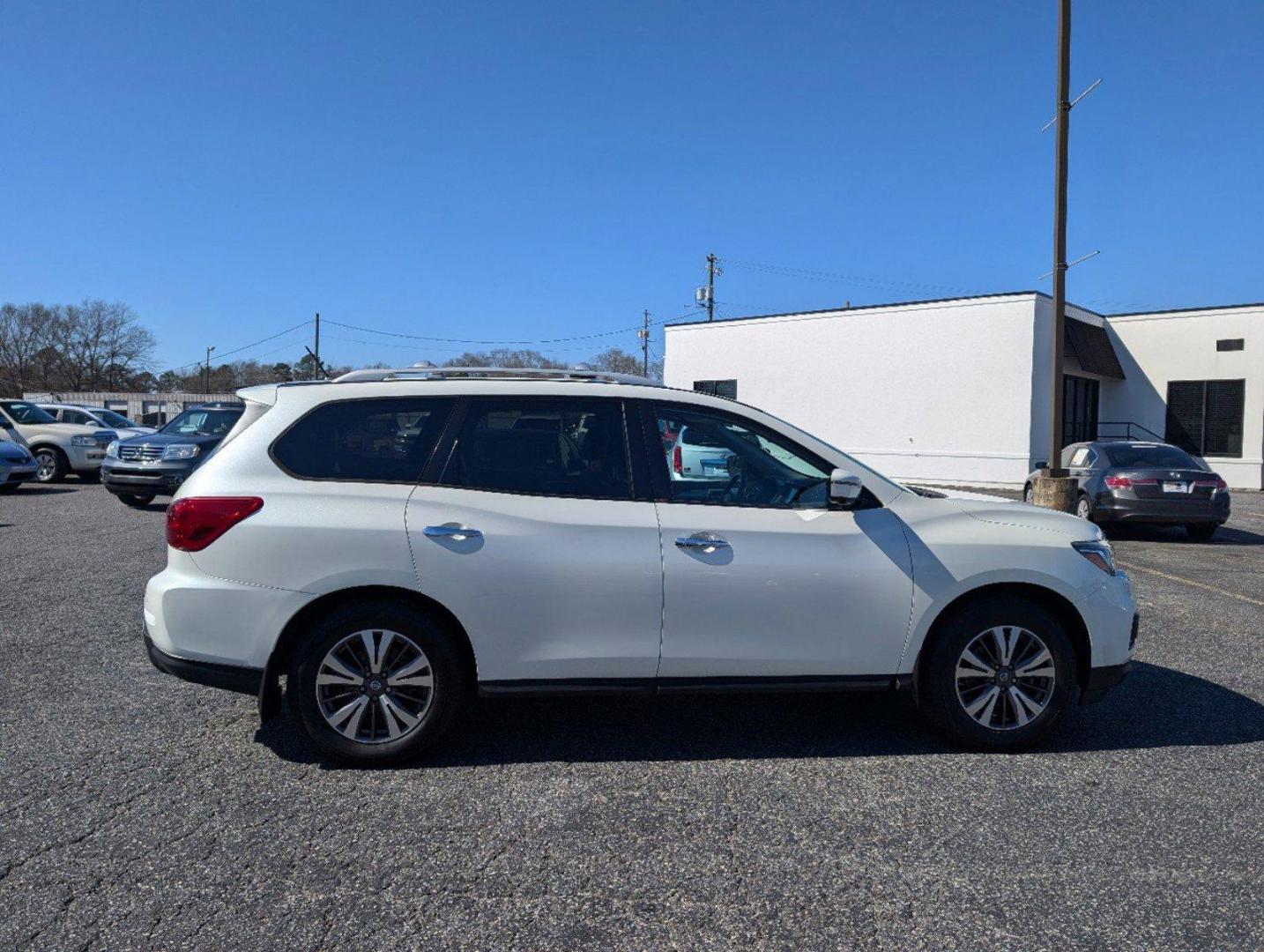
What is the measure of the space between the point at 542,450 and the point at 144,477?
12.1 meters

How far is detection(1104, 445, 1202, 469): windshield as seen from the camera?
508 inches

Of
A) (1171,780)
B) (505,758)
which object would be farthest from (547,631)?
(1171,780)

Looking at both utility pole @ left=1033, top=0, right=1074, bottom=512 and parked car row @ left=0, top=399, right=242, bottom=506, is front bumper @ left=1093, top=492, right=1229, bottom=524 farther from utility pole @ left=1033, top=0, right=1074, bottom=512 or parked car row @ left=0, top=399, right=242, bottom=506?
parked car row @ left=0, top=399, right=242, bottom=506

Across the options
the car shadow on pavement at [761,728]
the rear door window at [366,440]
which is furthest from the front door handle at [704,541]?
the rear door window at [366,440]

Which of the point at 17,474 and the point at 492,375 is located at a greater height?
the point at 492,375

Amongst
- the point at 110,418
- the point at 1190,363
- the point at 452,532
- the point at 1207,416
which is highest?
the point at 1190,363

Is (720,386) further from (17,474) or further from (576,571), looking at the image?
(576,571)

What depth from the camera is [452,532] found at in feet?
13.2

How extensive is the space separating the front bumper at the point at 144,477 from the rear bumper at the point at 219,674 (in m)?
11.0

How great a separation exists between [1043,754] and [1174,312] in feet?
91.1

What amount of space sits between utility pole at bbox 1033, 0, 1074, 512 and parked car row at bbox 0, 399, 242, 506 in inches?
460

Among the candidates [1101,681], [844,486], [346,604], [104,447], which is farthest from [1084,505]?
[104,447]

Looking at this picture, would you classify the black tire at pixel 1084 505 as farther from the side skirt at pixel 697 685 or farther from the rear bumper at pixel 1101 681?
the side skirt at pixel 697 685

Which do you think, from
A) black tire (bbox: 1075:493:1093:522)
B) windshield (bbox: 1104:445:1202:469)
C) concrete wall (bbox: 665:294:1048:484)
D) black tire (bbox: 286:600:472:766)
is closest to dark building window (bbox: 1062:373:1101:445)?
concrete wall (bbox: 665:294:1048:484)
